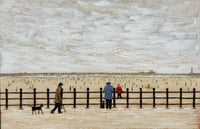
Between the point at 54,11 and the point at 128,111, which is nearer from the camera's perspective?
the point at 128,111

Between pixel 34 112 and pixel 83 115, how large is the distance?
236 cm

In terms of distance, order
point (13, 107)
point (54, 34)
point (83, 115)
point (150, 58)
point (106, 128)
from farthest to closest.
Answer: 1. point (54, 34)
2. point (150, 58)
3. point (13, 107)
4. point (83, 115)
5. point (106, 128)

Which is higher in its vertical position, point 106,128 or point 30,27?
point 30,27

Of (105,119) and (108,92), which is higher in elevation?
(108,92)

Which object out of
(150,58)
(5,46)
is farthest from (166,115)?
(5,46)

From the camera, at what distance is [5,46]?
1905 inches

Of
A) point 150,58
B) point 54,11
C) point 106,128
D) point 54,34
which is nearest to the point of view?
point 106,128

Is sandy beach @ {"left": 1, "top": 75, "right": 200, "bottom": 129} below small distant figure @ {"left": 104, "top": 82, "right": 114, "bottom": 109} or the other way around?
below

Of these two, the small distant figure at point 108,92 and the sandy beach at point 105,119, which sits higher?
the small distant figure at point 108,92

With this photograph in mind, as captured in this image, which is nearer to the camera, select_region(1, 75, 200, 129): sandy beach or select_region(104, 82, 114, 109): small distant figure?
select_region(1, 75, 200, 129): sandy beach

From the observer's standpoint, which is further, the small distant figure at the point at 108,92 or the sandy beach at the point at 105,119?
the small distant figure at the point at 108,92

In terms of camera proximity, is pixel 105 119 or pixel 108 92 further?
pixel 108 92

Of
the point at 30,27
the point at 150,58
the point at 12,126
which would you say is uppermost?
the point at 30,27

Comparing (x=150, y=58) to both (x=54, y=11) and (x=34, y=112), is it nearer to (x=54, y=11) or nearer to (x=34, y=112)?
(x=54, y=11)
